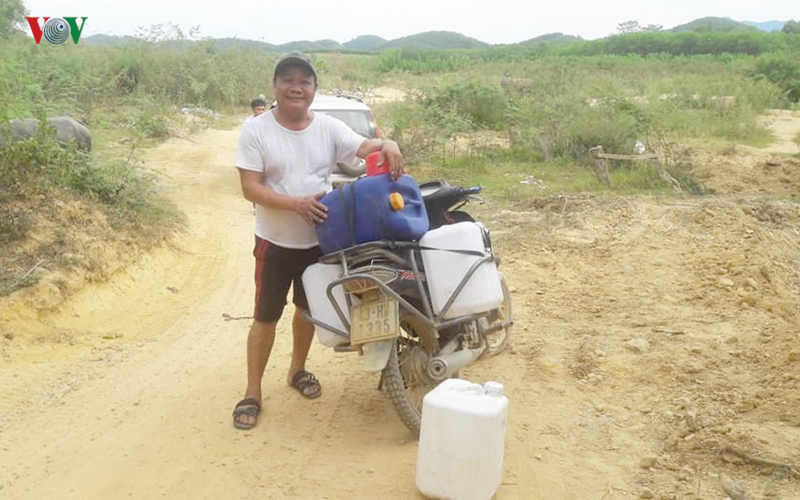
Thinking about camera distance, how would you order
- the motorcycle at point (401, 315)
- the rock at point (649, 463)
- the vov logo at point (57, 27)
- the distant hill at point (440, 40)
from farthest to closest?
1. the distant hill at point (440, 40)
2. the vov logo at point (57, 27)
3. the motorcycle at point (401, 315)
4. the rock at point (649, 463)

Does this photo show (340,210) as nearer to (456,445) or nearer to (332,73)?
(456,445)

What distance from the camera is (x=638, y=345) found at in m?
4.75

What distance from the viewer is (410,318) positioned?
12.3ft

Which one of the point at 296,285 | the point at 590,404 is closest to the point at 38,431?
→ the point at 296,285

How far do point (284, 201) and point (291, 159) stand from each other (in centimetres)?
26

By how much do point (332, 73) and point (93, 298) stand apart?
31.3 m

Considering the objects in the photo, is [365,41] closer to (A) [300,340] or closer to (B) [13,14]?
(B) [13,14]

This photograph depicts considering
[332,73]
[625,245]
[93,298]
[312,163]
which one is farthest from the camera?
[332,73]

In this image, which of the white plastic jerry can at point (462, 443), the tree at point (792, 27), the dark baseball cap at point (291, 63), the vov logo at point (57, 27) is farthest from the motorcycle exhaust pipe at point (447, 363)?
the tree at point (792, 27)

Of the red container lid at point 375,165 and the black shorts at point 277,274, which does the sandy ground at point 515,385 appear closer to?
the black shorts at point 277,274

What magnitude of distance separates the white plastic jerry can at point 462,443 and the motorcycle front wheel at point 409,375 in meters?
0.51

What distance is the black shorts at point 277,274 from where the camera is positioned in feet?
12.6

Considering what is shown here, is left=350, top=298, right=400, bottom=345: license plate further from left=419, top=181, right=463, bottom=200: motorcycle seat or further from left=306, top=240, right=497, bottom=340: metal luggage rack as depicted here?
left=419, top=181, right=463, bottom=200: motorcycle seat

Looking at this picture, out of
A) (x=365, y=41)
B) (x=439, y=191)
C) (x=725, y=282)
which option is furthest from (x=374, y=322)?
(x=365, y=41)
